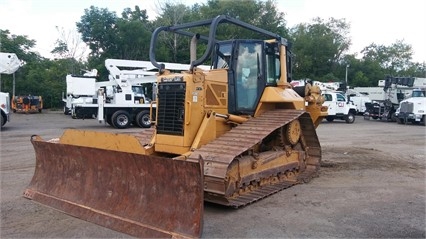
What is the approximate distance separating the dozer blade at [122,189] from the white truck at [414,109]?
23334 mm

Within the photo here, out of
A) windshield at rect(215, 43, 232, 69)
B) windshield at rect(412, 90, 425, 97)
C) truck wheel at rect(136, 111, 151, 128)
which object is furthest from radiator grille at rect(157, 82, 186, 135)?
windshield at rect(412, 90, 425, 97)

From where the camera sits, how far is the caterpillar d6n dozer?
15.2 feet

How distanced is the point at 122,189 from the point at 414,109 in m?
23.6

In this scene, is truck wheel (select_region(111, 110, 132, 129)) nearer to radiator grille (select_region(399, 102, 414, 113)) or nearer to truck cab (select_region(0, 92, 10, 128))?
truck cab (select_region(0, 92, 10, 128))

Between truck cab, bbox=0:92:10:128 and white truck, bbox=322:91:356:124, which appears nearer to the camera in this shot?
truck cab, bbox=0:92:10:128

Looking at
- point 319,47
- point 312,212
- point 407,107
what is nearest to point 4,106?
point 312,212

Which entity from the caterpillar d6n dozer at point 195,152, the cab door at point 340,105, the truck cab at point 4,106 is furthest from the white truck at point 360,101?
the caterpillar d6n dozer at point 195,152

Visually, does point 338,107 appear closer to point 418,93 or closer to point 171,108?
point 418,93

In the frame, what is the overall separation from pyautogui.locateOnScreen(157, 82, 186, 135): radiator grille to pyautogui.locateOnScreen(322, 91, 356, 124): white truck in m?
19.5

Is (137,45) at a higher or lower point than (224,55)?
higher

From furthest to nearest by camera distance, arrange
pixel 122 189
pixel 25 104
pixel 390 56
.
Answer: pixel 390 56, pixel 25 104, pixel 122 189

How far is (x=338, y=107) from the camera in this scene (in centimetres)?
2441

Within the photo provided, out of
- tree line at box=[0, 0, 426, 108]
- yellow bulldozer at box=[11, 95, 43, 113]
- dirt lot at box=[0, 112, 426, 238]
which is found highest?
tree line at box=[0, 0, 426, 108]

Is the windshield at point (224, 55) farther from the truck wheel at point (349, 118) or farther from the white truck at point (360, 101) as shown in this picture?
the white truck at point (360, 101)
